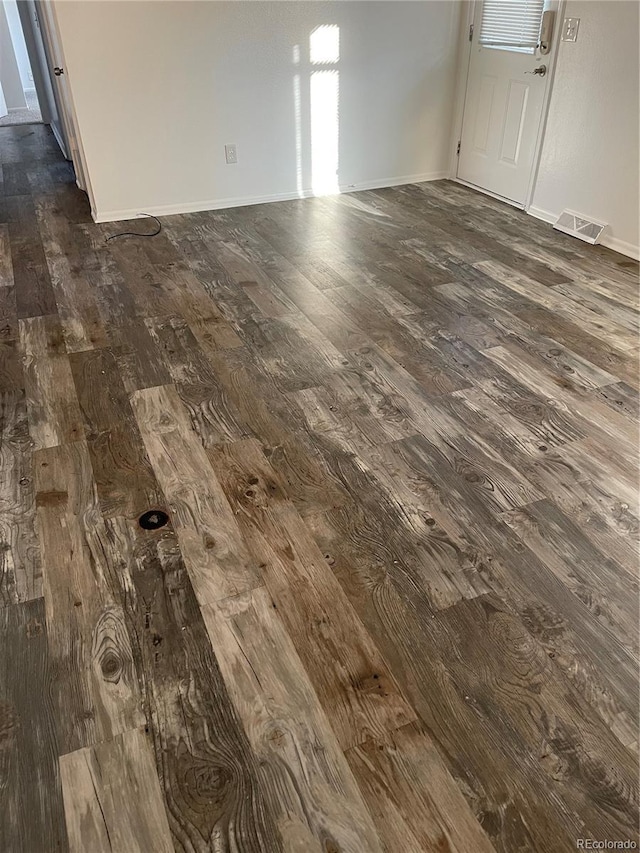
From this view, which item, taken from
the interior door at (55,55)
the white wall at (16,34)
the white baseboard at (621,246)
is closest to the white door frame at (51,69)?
the interior door at (55,55)

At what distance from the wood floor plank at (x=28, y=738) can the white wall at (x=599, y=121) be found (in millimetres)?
3622

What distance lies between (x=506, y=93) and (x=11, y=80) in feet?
20.2

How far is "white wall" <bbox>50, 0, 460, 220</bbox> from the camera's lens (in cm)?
389

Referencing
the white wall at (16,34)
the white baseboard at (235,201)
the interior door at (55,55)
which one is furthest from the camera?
the white wall at (16,34)

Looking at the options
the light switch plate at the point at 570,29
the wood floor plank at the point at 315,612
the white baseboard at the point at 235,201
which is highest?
the light switch plate at the point at 570,29

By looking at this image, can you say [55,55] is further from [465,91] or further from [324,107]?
[465,91]

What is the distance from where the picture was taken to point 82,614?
5.30 feet

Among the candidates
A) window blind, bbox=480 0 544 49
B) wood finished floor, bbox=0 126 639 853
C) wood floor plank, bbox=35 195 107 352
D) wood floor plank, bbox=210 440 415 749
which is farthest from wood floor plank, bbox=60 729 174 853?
window blind, bbox=480 0 544 49

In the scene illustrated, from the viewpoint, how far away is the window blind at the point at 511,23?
13.2ft

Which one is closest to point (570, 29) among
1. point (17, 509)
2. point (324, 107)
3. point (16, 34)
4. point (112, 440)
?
point (324, 107)

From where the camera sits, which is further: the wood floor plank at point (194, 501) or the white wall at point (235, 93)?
the white wall at point (235, 93)

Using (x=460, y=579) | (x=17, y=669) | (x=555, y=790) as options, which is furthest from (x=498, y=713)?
(x=17, y=669)

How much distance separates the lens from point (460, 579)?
5.64 ft

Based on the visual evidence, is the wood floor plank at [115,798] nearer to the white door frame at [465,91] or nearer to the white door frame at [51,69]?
the white door frame at [51,69]
